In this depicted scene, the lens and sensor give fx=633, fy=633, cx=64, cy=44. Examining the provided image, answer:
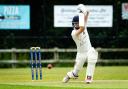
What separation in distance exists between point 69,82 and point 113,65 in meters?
11.6

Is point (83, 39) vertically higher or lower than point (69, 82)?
higher

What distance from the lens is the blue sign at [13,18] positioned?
29.4 metres

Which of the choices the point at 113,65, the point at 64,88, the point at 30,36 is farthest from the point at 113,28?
the point at 64,88

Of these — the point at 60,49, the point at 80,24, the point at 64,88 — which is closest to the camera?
the point at 64,88

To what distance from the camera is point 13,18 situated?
2942cm

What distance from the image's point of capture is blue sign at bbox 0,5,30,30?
29406mm

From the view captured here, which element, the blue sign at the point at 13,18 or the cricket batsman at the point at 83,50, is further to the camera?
the blue sign at the point at 13,18

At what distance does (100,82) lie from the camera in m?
17.9

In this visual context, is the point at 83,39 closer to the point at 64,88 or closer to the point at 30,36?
the point at 64,88

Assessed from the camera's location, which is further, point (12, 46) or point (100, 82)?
point (12, 46)

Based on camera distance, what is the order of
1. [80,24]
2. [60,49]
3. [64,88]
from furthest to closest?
[60,49] < [80,24] < [64,88]

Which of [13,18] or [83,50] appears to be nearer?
[83,50]

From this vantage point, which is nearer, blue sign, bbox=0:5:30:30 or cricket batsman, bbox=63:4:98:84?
cricket batsman, bbox=63:4:98:84

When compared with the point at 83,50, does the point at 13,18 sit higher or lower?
higher
